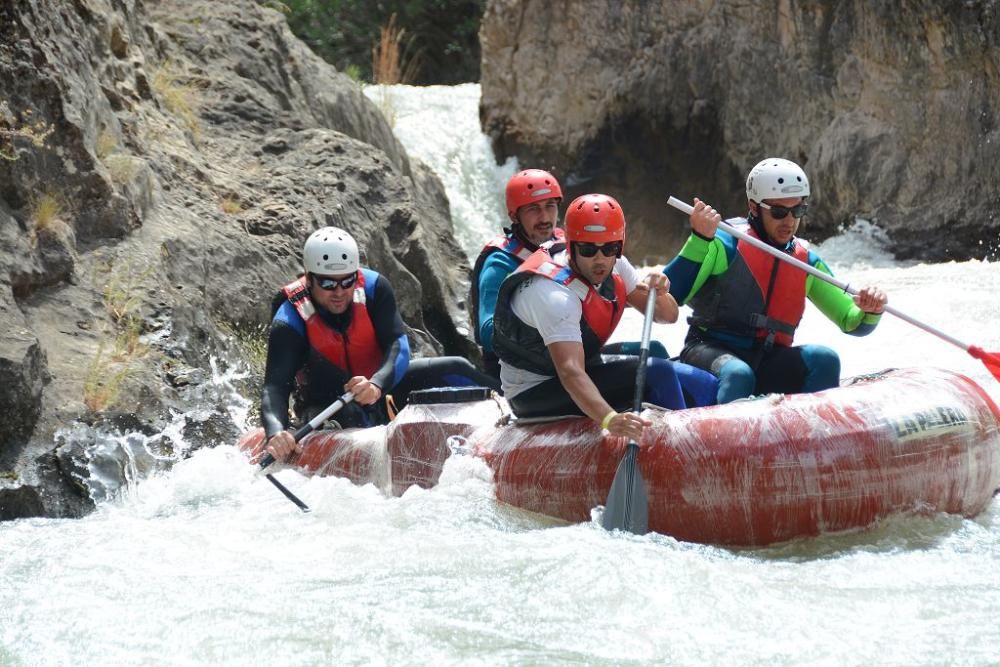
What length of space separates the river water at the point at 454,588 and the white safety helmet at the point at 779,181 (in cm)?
160

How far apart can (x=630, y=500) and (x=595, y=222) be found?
1102 mm

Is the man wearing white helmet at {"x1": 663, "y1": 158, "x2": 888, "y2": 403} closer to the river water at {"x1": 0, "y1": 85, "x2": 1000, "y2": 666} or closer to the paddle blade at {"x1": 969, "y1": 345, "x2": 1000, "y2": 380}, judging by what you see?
the paddle blade at {"x1": 969, "y1": 345, "x2": 1000, "y2": 380}

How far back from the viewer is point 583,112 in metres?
16.7

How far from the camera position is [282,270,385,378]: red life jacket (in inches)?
283

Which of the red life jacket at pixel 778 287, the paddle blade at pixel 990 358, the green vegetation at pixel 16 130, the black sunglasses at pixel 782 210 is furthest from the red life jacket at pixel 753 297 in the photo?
the green vegetation at pixel 16 130

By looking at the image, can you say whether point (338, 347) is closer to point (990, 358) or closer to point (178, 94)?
point (990, 358)

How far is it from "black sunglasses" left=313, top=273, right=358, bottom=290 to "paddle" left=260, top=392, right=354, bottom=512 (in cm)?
54

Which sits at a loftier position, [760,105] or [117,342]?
[760,105]

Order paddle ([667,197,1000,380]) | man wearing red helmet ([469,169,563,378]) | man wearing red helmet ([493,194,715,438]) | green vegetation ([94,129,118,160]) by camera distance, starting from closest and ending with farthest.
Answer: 1. man wearing red helmet ([493,194,715,438])
2. paddle ([667,197,1000,380])
3. man wearing red helmet ([469,169,563,378])
4. green vegetation ([94,129,118,160])

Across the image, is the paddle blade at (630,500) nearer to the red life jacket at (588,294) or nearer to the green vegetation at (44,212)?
the red life jacket at (588,294)

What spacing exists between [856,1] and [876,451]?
9.66m

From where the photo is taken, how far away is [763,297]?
647 cm

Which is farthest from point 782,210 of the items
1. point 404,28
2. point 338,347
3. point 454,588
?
point 404,28

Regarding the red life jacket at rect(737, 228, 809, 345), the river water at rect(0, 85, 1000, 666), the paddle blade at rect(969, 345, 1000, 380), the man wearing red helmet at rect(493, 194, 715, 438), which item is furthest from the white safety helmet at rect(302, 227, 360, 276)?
the paddle blade at rect(969, 345, 1000, 380)
